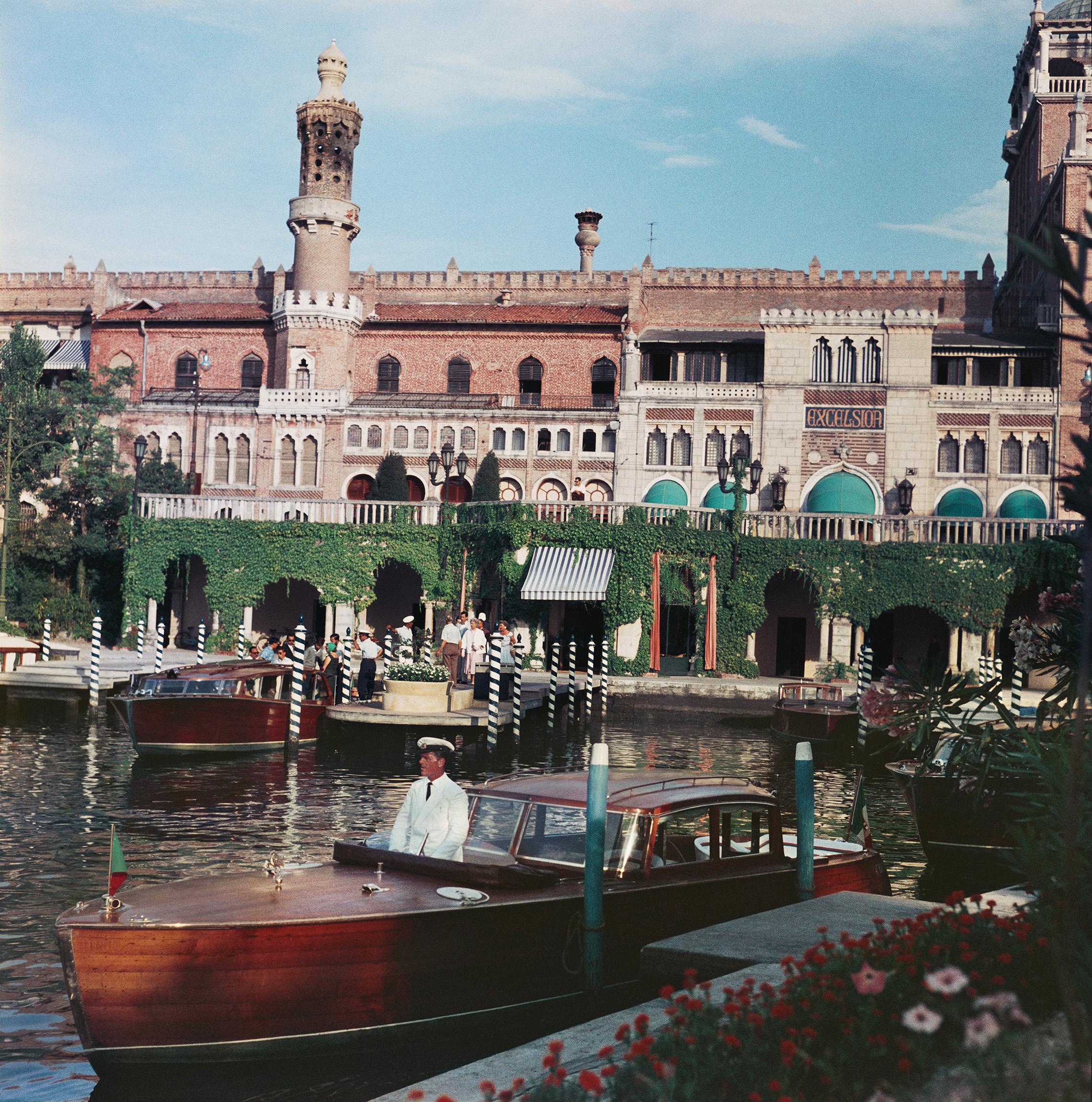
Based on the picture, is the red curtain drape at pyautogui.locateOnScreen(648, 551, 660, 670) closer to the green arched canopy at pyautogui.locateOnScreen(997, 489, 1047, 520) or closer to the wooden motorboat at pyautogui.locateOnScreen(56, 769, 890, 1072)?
the green arched canopy at pyautogui.locateOnScreen(997, 489, 1047, 520)

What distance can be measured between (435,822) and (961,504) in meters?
35.6

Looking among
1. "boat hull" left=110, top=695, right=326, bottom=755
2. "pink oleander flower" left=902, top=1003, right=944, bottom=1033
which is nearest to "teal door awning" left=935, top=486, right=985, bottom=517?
"boat hull" left=110, top=695, right=326, bottom=755

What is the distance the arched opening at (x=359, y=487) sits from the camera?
151 feet

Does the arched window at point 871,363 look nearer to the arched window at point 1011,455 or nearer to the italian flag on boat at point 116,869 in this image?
the arched window at point 1011,455

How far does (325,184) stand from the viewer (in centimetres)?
4728

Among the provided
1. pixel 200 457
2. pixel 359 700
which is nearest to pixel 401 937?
pixel 359 700

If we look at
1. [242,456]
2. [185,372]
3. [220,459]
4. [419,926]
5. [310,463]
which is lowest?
[419,926]

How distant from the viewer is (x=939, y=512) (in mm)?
41094

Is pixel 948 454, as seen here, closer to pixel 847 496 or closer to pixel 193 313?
pixel 847 496

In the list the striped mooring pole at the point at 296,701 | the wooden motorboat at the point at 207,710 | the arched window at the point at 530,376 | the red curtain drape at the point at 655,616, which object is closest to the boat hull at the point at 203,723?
the wooden motorboat at the point at 207,710

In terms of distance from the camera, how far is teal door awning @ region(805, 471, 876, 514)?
41094 millimetres

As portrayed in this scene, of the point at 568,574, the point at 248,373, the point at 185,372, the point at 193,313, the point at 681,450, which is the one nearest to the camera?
the point at 568,574

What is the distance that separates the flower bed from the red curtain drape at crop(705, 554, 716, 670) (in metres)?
27.5

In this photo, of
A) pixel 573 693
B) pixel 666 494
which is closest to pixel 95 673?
pixel 573 693
